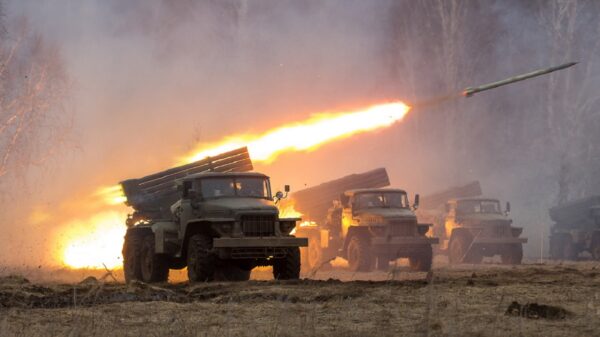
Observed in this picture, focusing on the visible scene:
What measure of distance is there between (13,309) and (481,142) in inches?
2346

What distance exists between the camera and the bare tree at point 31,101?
52688mm

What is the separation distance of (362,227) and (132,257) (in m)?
7.10

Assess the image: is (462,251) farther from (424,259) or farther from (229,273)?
(229,273)

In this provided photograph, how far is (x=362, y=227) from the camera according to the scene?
26656 millimetres

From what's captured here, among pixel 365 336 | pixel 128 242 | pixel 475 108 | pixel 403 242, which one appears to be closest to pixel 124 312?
pixel 365 336

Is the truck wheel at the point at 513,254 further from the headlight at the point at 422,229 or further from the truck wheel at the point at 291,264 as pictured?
the truck wheel at the point at 291,264

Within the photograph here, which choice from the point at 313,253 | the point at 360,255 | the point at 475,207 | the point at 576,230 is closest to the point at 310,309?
the point at 360,255

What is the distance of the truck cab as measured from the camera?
30.2 meters

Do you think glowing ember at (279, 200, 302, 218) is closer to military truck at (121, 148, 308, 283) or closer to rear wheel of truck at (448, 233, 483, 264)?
rear wheel of truck at (448, 233, 483, 264)

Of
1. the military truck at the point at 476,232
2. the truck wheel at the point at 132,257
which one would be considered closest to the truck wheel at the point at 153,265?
the truck wheel at the point at 132,257

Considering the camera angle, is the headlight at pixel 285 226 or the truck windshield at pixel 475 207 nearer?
the headlight at pixel 285 226

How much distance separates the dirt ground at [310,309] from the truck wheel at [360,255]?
824 centimetres

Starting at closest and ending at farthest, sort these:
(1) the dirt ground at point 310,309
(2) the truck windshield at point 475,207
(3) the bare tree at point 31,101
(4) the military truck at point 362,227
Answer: (1) the dirt ground at point 310,309 → (4) the military truck at point 362,227 → (2) the truck windshield at point 475,207 → (3) the bare tree at point 31,101

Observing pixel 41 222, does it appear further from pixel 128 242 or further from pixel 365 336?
pixel 365 336
